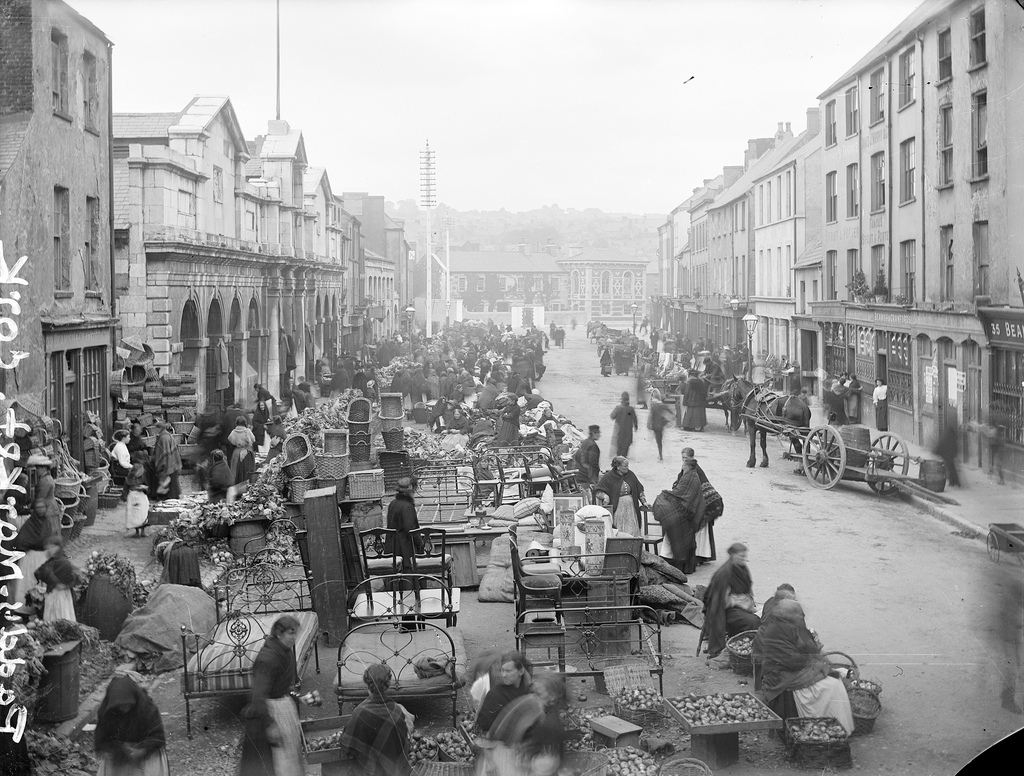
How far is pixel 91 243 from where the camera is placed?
1730cm

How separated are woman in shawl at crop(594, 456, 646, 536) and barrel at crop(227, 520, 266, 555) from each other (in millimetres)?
4197

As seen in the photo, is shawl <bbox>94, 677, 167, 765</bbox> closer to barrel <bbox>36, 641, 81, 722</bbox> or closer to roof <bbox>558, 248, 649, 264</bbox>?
barrel <bbox>36, 641, 81, 722</bbox>

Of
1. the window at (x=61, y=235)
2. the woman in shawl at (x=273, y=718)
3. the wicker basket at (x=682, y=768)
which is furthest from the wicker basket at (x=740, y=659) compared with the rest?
the window at (x=61, y=235)

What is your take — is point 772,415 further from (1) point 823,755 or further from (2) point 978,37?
(1) point 823,755

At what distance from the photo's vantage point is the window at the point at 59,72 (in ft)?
46.9

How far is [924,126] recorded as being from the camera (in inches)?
842

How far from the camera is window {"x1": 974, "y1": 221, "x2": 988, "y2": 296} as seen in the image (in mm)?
18828

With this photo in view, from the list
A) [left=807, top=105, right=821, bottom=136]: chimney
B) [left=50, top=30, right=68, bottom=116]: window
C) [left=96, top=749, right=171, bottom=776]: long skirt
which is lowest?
[left=96, top=749, right=171, bottom=776]: long skirt

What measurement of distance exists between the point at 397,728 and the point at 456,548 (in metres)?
5.80

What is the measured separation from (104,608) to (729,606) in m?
5.82

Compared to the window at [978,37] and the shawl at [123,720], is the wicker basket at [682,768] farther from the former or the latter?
the window at [978,37]

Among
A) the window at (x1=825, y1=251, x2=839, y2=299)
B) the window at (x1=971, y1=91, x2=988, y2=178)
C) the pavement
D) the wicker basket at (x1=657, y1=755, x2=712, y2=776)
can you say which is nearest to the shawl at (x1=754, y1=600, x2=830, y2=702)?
the pavement

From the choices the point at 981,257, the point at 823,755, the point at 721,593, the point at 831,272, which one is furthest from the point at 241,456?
the point at 831,272

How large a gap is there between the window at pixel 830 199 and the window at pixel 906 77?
21.8 ft
